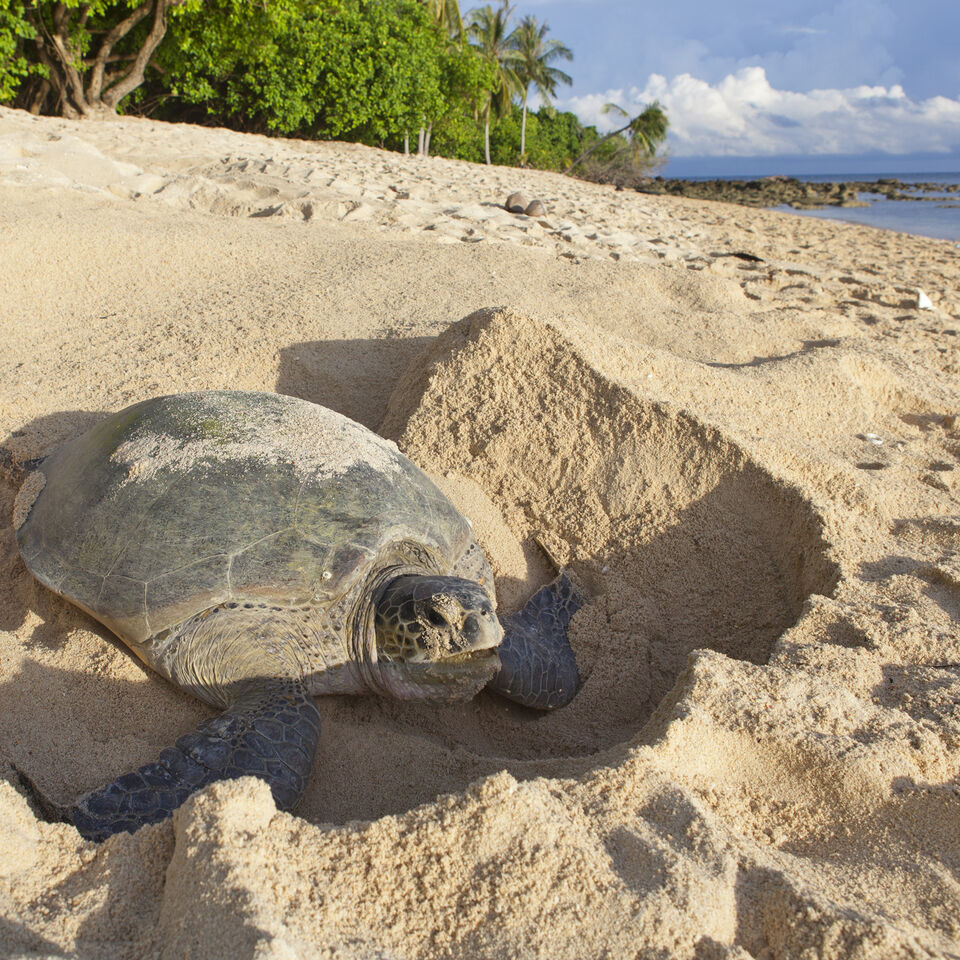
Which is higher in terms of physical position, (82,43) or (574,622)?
(82,43)

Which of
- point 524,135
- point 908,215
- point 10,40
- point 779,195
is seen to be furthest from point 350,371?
point 524,135

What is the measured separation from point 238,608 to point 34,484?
106cm

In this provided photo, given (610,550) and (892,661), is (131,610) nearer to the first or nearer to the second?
(610,550)

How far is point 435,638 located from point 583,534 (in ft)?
3.14

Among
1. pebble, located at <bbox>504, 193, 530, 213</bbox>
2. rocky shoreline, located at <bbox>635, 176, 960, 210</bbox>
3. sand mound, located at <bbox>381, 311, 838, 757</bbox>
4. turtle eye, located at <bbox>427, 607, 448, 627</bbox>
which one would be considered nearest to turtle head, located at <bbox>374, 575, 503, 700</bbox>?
turtle eye, located at <bbox>427, 607, 448, 627</bbox>

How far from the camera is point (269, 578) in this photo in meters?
1.91

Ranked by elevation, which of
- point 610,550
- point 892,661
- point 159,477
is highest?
point 159,477

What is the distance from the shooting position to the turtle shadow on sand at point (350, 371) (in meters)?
3.27

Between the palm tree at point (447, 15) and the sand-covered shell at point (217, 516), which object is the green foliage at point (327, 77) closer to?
the palm tree at point (447, 15)

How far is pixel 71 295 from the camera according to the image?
3818 mm

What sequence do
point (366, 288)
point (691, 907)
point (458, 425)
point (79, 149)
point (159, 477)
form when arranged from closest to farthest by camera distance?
point (691, 907) < point (159, 477) < point (458, 425) < point (366, 288) < point (79, 149)

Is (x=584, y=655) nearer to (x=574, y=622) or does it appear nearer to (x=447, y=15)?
(x=574, y=622)

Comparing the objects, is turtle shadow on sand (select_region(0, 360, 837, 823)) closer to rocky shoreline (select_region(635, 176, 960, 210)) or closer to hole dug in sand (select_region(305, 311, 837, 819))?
hole dug in sand (select_region(305, 311, 837, 819))

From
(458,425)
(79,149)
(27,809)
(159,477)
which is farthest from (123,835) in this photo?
(79,149)
